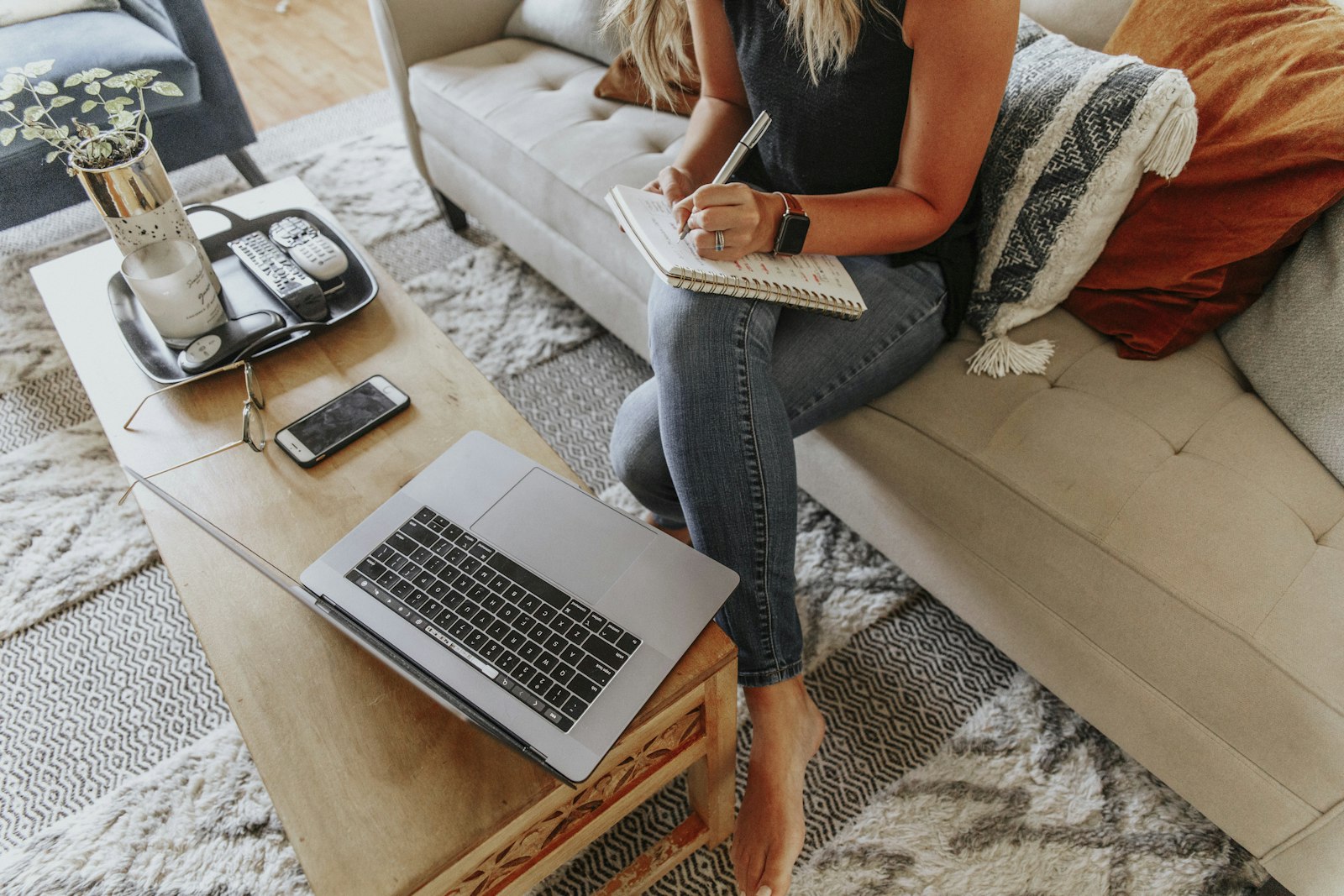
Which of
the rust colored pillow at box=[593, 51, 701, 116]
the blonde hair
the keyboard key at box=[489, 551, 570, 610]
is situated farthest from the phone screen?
the rust colored pillow at box=[593, 51, 701, 116]

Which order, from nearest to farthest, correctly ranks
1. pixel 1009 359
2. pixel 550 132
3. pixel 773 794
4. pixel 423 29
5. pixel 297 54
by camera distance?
1. pixel 773 794
2. pixel 1009 359
3. pixel 550 132
4. pixel 423 29
5. pixel 297 54

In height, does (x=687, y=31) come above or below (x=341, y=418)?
above

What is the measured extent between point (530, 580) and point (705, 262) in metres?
0.40

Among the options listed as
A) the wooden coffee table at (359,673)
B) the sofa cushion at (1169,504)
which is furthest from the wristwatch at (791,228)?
the wooden coffee table at (359,673)

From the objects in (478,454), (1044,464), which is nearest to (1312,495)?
(1044,464)

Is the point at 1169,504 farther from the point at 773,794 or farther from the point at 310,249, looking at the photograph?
the point at 310,249

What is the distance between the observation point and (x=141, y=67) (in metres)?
1.63

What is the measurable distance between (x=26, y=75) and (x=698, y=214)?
739mm

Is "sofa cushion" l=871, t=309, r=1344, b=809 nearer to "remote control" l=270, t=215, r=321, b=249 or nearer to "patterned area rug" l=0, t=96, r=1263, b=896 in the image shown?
"patterned area rug" l=0, t=96, r=1263, b=896

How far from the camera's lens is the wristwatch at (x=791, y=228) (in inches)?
34.5

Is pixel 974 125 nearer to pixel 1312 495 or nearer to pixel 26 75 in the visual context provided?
pixel 1312 495

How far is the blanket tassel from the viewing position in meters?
0.97

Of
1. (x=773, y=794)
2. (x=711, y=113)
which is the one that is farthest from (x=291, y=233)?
(x=773, y=794)

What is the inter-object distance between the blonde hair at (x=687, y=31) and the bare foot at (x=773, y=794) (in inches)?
27.6
